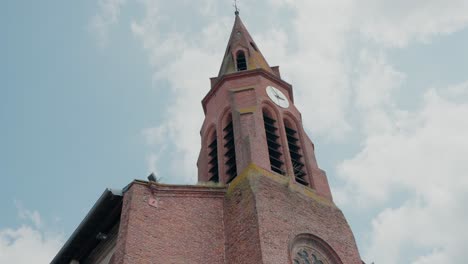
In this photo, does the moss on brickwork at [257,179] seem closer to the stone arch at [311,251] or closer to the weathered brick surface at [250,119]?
the weathered brick surface at [250,119]

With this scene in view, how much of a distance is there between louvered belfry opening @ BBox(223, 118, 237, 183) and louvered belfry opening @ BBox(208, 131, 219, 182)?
2.90 ft

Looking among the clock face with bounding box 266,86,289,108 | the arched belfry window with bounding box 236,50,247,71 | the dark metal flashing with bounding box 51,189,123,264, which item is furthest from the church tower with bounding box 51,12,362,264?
the arched belfry window with bounding box 236,50,247,71

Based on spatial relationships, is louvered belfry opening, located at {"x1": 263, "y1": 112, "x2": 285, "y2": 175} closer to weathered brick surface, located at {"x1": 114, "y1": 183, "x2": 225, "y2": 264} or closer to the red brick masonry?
the red brick masonry

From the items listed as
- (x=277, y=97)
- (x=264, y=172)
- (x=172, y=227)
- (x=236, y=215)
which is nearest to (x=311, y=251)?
(x=236, y=215)

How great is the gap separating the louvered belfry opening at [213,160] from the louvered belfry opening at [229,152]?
88cm

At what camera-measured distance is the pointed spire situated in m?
24.9

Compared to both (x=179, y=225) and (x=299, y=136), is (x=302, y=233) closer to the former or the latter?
(x=179, y=225)

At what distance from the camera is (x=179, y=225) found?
48.4 feet

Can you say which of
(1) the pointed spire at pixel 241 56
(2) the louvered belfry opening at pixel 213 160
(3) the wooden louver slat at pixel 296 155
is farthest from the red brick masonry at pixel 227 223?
(1) the pointed spire at pixel 241 56

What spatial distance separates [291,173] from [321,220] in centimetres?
239

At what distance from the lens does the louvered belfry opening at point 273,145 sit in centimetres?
1888

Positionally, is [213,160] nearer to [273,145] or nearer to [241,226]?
[273,145]

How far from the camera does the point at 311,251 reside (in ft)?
50.6

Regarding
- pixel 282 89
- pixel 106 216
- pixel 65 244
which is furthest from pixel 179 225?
pixel 282 89
